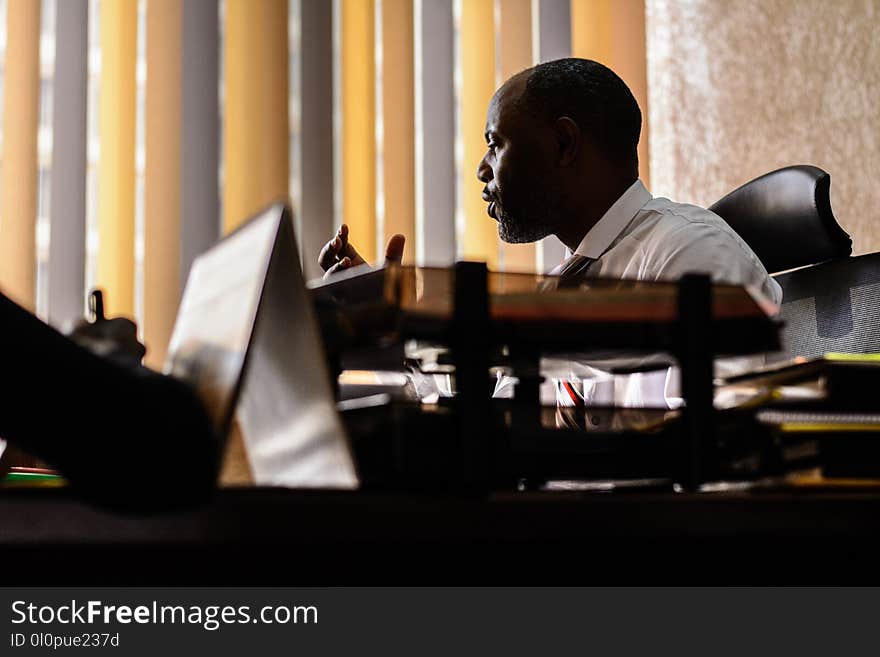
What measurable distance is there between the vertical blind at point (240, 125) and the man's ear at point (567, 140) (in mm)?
930

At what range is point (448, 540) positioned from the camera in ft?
1.56

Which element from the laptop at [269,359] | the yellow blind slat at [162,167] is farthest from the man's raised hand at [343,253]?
the yellow blind slat at [162,167]

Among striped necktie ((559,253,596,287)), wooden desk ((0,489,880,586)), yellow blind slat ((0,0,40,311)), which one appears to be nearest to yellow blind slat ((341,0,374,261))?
yellow blind slat ((0,0,40,311))

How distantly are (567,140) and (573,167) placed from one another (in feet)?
0.16

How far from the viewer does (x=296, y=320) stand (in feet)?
1.80

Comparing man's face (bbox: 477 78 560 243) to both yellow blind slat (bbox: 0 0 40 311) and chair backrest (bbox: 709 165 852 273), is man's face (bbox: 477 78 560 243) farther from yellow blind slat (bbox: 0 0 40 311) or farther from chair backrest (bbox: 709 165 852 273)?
yellow blind slat (bbox: 0 0 40 311)

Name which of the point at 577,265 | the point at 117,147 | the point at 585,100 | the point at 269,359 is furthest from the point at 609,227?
the point at 117,147

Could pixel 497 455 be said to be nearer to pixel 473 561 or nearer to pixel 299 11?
pixel 473 561

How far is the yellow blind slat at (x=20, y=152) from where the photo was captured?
94.0 inches

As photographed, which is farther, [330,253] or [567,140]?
[567,140]

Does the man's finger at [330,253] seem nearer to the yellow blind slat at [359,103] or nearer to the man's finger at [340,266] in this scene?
the man's finger at [340,266]

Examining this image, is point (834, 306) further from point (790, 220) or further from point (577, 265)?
point (577, 265)

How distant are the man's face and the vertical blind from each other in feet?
2.91

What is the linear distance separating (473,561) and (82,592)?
7.1 inches
